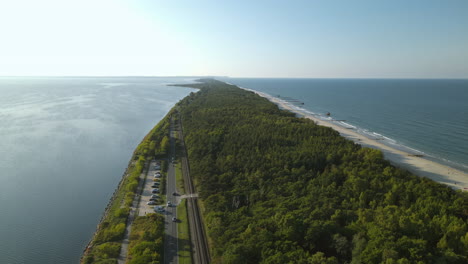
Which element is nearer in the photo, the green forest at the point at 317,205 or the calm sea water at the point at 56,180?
the green forest at the point at 317,205

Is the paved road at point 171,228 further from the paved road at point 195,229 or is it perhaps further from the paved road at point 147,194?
the paved road at point 147,194

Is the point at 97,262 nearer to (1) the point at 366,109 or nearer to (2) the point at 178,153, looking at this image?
(2) the point at 178,153

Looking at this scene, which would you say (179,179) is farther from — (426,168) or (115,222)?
(426,168)

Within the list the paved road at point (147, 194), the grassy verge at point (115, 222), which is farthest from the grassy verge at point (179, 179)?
the grassy verge at point (115, 222)

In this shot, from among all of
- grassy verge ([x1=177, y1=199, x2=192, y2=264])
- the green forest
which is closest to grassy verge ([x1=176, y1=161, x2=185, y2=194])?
the green forest

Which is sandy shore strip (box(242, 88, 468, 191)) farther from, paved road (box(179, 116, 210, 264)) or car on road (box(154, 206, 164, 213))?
car on road (box(154, 206, 164, 213))

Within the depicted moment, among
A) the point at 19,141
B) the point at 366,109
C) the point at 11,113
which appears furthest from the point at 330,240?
the point at 11,113

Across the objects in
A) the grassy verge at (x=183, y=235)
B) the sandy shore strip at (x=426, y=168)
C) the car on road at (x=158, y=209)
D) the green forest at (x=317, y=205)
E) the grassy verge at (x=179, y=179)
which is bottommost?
the grassy verge at (x=183, y=235)
